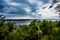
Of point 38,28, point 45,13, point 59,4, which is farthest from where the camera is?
point 45,13

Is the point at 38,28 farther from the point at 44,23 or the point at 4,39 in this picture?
the point at 4,39

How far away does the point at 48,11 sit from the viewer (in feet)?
396

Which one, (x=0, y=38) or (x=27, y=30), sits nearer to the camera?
(x=27, y=30)

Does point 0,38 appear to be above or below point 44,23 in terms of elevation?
below

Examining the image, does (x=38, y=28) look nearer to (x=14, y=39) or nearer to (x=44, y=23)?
(x=44, y=23)

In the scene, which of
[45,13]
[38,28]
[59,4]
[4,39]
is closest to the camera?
[38,28]

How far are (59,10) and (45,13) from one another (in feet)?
27.8

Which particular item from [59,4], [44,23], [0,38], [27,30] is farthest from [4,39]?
[59,4]

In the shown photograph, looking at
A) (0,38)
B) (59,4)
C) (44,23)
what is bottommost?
(0,38)

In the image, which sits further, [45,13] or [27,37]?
[45,13]

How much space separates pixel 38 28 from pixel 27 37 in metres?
2.22

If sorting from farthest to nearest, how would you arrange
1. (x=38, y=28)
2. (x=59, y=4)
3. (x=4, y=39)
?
(x=59, y=4) < (x=4, y=39) < (x=38, y=28)

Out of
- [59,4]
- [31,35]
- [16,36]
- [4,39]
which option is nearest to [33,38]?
[31,35]

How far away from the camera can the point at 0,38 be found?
36.7 m
